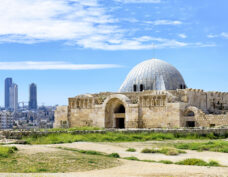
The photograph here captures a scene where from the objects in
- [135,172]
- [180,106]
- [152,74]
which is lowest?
[135,172]

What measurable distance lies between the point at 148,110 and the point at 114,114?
4.26 metres

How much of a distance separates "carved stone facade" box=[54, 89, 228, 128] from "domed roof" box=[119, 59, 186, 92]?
303 cm

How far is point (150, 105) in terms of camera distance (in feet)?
116

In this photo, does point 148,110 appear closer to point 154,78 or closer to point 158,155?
point 154,78

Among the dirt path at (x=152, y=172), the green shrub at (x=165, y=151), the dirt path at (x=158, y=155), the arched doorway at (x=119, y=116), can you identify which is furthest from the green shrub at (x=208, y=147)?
the arched doorway at (x=119, y=116)

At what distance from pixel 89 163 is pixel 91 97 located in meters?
23.8

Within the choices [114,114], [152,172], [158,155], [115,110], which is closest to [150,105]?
[114,114]

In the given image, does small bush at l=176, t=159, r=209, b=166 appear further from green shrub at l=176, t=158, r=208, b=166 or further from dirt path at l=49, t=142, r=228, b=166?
dirt path at l=49, t=142, r=228, b=166

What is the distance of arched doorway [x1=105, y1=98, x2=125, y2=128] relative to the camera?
38094 millimetres

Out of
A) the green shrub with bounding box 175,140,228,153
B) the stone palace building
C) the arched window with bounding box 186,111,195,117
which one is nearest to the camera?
the green shrub with bounding box 175,140,228,153

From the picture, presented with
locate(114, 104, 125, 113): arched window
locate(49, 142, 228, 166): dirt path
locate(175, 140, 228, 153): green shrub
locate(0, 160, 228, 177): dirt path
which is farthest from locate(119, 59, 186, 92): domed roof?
locate(0, 160, 228, 177): dirt path

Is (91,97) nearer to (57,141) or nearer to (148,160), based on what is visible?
(57,141)

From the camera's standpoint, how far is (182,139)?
26.9 metres

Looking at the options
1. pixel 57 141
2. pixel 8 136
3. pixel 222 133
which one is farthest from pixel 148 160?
pixel 8 136
